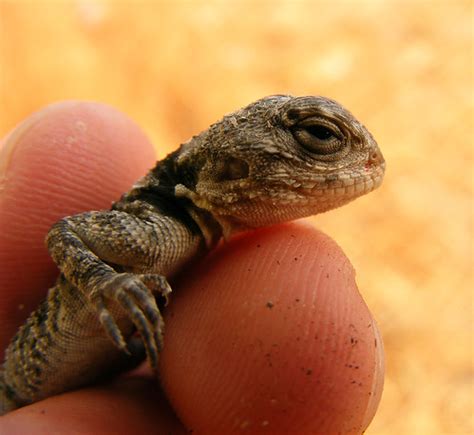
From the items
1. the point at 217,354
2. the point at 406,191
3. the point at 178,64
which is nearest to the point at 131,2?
the point at 178,64

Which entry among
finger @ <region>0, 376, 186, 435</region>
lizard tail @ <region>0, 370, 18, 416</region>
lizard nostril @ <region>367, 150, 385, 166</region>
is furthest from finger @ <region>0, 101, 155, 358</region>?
lizard nostril @ <region>367, 150, 385, 166</region>

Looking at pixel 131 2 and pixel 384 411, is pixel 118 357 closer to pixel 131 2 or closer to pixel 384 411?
pixel 384 411

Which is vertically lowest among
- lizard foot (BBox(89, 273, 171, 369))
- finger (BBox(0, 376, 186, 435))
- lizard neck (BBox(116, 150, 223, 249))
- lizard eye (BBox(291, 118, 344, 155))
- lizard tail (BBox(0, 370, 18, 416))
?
lizard tail (BBox(0, 370, 18, 416))

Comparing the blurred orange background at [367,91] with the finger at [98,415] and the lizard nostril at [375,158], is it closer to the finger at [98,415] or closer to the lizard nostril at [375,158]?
the finger at [98,415]

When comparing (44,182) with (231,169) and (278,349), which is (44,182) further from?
(278,349)

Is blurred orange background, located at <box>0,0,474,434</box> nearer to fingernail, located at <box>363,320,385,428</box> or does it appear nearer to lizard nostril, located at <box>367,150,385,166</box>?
fingernail, located at <box>363,320,385,428</box>

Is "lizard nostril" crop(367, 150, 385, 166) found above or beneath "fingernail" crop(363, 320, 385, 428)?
above

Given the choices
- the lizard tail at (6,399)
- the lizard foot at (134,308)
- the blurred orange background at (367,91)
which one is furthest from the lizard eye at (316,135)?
the blurred orange background at (367,91)
